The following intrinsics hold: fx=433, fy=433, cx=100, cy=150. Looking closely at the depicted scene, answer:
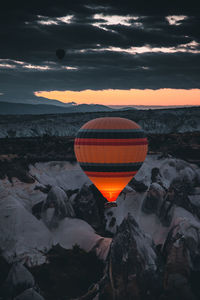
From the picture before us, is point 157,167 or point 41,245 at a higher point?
point 157,167

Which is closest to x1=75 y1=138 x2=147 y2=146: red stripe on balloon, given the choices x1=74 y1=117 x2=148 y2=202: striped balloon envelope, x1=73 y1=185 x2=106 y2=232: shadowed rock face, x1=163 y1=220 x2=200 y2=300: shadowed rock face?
x1=74 y1=117 x2=148 y2=202: striped balloon envelope

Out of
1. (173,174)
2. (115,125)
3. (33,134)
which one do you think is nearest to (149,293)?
(115,125)

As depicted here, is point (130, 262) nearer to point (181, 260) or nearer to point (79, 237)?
point (181, 260)

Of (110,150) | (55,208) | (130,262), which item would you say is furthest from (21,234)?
(110,150)

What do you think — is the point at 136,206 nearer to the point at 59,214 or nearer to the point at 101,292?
the point at 59,214

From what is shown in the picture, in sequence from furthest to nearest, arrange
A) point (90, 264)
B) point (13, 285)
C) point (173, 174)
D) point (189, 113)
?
point (189, 113) < point (173, 174) < point (90, 264) < point (13, 285)

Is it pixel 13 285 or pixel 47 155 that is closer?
pixel 13 285

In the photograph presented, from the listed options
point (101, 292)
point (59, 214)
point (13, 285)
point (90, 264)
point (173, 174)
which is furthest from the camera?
point (173, 174)
